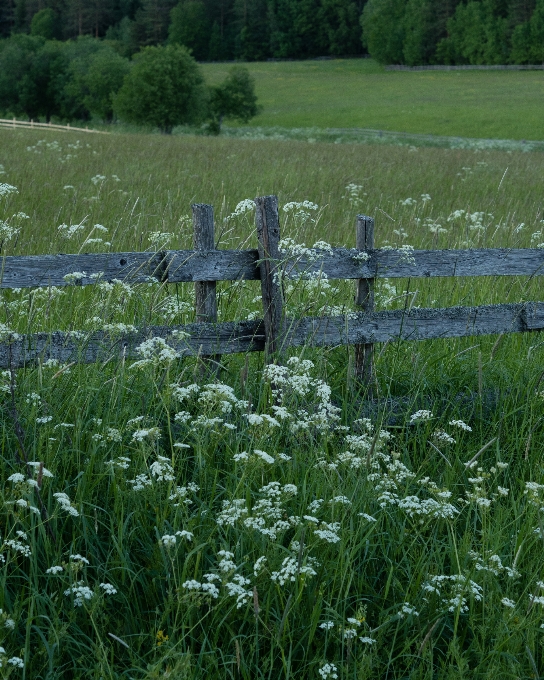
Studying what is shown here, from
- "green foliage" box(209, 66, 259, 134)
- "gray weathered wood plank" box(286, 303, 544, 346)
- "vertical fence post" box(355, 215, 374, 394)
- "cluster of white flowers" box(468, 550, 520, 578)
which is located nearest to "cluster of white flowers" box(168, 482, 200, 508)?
"cluster of white flowers" box(468, 550, 520, 578)

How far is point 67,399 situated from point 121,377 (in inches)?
13.1

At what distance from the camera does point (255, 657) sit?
272 centimetres

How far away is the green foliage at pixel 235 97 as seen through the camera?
199ft

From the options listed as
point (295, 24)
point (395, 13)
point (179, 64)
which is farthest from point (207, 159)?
point (295, 24)

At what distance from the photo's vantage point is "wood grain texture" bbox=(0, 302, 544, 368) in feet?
13.6

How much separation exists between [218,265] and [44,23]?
462ft

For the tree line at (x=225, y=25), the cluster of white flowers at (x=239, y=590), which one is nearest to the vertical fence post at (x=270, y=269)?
the cluster of white flowers at (x=239, y=590)

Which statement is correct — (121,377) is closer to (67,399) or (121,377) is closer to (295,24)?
(67,399)

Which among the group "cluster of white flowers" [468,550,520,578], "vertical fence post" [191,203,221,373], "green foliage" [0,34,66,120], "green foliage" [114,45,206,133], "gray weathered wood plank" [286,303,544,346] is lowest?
"cluster of white flowers" [468,550,520,578]

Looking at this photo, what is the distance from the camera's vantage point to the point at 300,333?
15.4 ft

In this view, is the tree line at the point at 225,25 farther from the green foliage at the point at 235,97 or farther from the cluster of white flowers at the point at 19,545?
the cluster of white flowers at the point at 19,545

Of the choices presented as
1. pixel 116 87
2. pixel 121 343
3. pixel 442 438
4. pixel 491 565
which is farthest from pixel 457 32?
pixel 491 565

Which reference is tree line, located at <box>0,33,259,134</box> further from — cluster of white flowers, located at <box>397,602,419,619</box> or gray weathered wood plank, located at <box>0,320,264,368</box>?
cluster of white flowers, located at <box>397,602,419,619</box>

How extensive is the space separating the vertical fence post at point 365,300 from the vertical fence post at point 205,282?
0.98 meters
